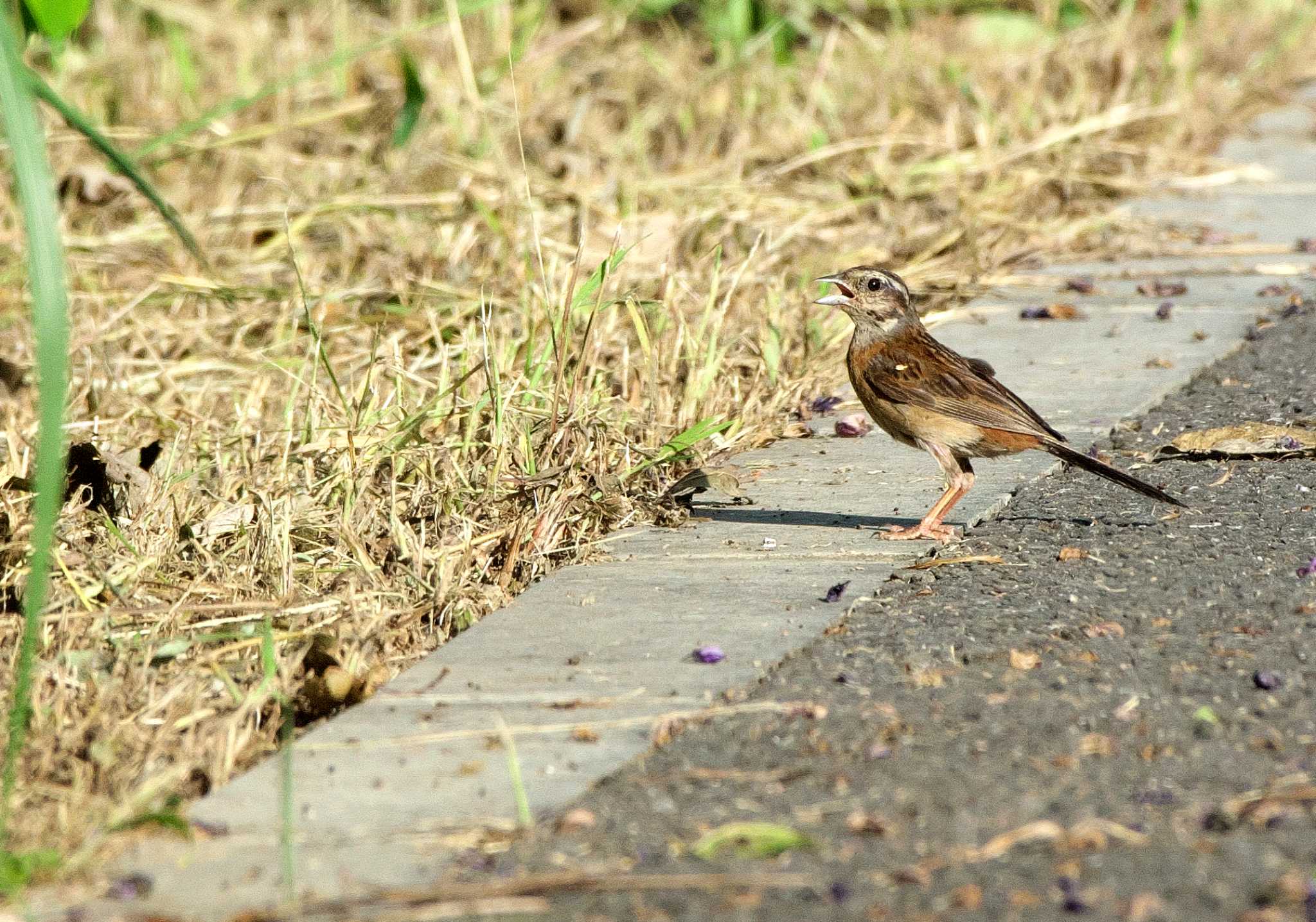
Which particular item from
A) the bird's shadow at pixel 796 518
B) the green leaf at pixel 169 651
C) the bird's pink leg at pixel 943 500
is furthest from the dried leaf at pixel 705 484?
the green leaf at pixel 169 651

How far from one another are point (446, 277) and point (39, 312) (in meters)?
4.33

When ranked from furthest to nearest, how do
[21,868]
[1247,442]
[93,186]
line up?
[93,186] < [1247,442] < [21,868]

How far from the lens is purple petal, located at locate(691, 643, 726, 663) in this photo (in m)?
3.50

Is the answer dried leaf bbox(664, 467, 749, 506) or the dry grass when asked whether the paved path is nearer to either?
dried leaf bbox(664, 467, 749, 506)

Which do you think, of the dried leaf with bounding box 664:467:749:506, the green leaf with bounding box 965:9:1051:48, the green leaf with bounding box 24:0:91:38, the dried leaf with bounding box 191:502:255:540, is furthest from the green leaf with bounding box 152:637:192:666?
the green leaf with bounding box 965:9:1051:48

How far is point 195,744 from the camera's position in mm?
3180

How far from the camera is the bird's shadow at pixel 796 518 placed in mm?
4551

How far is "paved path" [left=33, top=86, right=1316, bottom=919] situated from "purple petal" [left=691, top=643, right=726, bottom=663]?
5cm

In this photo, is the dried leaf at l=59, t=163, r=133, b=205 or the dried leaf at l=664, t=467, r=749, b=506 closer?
the dried leaf at l=664, t=467, r=749, b=506

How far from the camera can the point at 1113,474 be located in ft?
14.1

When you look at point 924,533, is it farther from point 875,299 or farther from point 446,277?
point 446,277

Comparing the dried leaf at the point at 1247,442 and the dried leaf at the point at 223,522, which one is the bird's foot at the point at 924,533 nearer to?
the dried leaf at the point at 1247,442

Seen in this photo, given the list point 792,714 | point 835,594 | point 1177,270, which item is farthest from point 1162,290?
point 792,714

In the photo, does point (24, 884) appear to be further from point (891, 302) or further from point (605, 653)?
point (891, 302)
